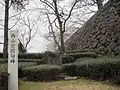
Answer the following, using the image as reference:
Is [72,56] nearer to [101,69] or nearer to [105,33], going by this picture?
[105,33]

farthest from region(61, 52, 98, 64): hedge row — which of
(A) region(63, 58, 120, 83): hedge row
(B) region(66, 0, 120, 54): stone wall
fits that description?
(A) region(63, 58, 120, 83): hedge row

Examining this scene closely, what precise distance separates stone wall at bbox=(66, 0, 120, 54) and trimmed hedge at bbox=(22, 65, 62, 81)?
14.6 feet

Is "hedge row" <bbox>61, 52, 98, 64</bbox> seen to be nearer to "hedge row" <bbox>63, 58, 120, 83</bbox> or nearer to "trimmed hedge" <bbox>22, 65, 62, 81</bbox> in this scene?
"hedge row" <bbox>63, 58, 120, 83</bbox>

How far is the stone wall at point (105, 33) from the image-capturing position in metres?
14.2

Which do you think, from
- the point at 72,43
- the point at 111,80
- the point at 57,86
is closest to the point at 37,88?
the point at 57,86

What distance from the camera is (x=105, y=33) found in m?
15.8

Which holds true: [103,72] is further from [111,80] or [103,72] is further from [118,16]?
[118,16]

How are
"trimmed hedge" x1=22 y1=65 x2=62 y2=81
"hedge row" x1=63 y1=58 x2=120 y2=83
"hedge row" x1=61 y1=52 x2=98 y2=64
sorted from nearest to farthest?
"hedge row" x1=63 y1=58 x2=120 y2=83 < "trimmed hedge" x1=22 y1=65 x2=62 y2=81 < "hedge row" x1=61 y1=52 x2=98 y2=64

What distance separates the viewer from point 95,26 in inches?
709

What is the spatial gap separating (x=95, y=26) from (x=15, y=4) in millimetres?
6205

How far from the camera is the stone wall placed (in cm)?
1421

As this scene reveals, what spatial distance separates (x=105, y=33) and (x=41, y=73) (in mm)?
7407

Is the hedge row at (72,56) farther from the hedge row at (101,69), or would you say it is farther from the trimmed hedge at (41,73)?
the trimmed hedge at (41,73)

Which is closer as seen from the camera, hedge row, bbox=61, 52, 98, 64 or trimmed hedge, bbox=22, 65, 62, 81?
trimmed hedge, bbox=22, 65, 62, 81
